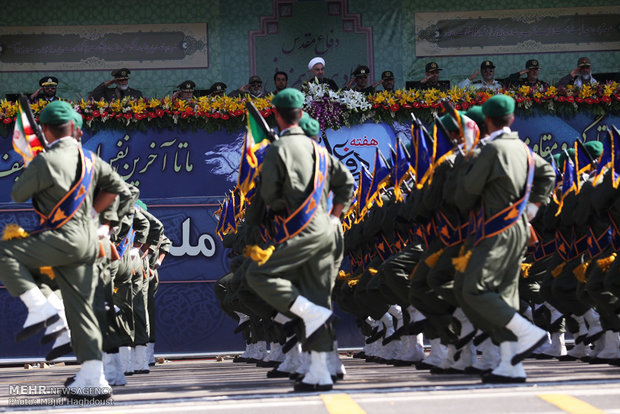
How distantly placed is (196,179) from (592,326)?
21.7 ft

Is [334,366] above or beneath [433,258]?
beneath

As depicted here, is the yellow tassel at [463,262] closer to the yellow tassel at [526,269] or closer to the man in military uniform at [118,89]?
the yellow tassel at [526,269]

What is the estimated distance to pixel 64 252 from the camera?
24.9 feet

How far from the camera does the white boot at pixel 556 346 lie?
40.3 ft

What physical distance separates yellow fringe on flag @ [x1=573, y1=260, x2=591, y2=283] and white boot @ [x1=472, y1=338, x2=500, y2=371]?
1.81m

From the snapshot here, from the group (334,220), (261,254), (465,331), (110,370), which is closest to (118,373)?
(110,370)

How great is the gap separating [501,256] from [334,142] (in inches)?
314

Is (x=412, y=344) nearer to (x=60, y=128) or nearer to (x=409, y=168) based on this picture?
(x=409, y=168)

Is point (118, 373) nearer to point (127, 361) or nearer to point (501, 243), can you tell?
point (127, 361)

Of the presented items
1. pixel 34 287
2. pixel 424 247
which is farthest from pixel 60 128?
pixel 424 247

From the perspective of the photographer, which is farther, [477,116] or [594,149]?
[594,149]

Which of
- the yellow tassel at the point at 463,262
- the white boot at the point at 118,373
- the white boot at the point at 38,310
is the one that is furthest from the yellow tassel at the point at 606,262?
the white boot at the point at 38,310

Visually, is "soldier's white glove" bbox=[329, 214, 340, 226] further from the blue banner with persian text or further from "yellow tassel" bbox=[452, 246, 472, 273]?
the blue banner with persian text

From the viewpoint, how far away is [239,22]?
2406 centimetres
